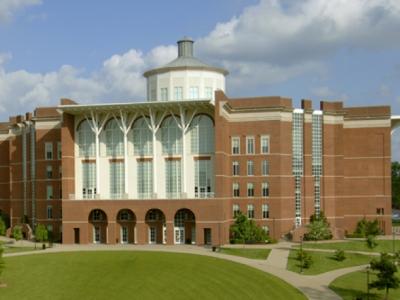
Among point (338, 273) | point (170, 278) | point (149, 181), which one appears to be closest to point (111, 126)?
point (149, 181)

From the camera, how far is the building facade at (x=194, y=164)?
6862 cm

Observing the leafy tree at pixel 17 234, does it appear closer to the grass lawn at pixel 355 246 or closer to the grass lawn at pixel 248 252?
the grass lawn at pixel 248 252

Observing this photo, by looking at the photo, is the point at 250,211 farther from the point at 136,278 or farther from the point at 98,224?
the point at 136,278

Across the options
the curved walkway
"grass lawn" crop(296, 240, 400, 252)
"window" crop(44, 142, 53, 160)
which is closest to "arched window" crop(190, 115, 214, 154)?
the curved walkway

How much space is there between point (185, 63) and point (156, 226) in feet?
66.9

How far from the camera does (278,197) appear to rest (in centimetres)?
7250

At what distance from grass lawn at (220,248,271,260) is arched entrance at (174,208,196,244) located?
7612mm

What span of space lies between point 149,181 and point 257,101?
628 inches

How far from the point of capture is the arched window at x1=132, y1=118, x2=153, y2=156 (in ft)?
233

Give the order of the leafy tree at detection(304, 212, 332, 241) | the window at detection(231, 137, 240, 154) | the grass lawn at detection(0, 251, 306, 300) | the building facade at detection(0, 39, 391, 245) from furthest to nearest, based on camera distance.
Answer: the window at detection(231, 137, 240, 154) → the leafy tree at detection(304, 212, 332, 241) → the building facade at detection(0, 39, 391, 245) → the grass lawn at detection(0, 251, 306, 300)

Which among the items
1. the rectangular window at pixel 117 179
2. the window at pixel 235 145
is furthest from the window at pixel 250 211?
the rectangular window at pixel 117 179

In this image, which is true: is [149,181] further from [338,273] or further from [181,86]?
[338,273]

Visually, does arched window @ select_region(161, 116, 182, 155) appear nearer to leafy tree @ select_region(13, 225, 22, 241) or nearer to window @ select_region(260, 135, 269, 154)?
window @ select_region(260, 135, 269, 154)

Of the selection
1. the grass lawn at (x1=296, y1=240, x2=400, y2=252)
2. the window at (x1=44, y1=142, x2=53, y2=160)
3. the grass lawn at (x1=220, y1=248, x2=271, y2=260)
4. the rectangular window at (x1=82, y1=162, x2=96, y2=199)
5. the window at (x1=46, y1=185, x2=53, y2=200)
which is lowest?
the grass lawn at (x1=296, y1=240, x2=400, y2=252)
